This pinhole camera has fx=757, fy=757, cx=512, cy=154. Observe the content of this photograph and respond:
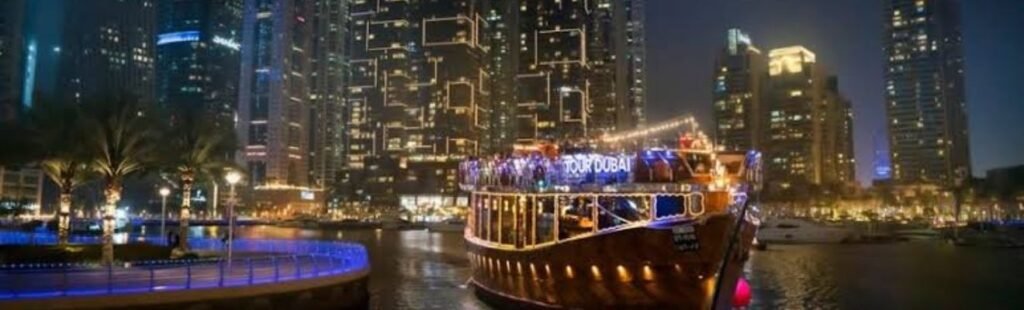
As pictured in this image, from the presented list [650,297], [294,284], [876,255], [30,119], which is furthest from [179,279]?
[876,255]

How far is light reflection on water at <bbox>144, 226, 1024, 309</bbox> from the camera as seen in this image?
34.4 metres

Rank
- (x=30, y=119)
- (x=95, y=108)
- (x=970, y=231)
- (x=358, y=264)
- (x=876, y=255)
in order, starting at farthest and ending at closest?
1. (x=970, y=231)
2. (x=876, y=255)
3. (x=30, y=119)
4. (x=95, y=108)
5. (x=358, y=264)

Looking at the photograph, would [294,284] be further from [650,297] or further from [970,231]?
[970,231]

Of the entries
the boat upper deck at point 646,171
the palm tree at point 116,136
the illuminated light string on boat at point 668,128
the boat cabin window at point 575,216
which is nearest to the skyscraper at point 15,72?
the palm tree at point 116,136

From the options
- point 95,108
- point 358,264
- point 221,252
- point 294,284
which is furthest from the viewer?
point 221,252

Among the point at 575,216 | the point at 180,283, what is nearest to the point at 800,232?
the point at 575,216

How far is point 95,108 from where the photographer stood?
34.1m

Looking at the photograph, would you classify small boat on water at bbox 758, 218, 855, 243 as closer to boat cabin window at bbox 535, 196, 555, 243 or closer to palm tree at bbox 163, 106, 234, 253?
palm tree at bbox 163, 106, 234, 253

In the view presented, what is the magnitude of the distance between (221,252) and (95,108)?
31.5 ft

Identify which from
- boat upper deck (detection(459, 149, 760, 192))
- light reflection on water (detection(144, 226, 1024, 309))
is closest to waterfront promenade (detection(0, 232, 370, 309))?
light reflection on water (detection(144, 226, 1024, 309))

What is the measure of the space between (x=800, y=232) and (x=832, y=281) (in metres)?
54.6

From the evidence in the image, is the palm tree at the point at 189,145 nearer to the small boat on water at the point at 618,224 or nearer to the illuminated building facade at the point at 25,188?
the small boat on water at the point at 618,224

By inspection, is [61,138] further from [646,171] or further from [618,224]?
[646,171]

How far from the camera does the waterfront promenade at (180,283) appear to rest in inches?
773
